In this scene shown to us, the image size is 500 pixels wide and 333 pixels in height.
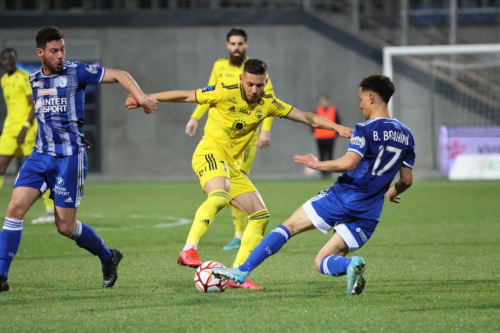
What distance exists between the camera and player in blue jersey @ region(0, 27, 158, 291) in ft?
18.5

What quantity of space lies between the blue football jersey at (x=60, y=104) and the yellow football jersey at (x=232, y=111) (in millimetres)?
982

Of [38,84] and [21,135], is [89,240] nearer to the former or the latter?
[38,84]

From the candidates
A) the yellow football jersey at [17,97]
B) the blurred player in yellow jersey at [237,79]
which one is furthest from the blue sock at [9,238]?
the yellow football jersey at [17,97]

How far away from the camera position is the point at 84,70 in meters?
5.70

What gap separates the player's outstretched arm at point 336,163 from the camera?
16.2ft

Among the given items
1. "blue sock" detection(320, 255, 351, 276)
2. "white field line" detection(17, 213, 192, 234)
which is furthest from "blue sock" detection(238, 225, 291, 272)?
"white field line" detection(17, 213, 192, 234)

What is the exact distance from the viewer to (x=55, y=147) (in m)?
5.69

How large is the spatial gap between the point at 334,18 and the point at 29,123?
14.9 metres

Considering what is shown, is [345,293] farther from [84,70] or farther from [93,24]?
[93,24]

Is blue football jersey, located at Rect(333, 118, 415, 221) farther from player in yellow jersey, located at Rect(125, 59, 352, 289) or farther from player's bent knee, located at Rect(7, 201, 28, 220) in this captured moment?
player's bent knee, located at Rect(7, 201, 28, 220)

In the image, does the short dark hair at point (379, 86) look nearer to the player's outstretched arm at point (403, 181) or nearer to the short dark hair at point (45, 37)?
the player's outstretched arm at point (403, 181)

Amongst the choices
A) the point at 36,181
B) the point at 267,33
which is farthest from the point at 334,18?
the point at 36,181

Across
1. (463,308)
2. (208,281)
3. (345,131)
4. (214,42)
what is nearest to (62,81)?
(208,281)

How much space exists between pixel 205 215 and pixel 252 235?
0.48 metres
